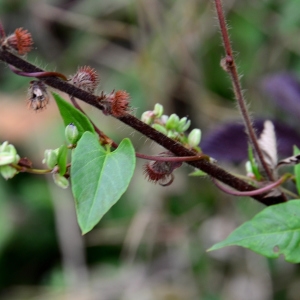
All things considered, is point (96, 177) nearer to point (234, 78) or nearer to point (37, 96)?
point (37, 96)

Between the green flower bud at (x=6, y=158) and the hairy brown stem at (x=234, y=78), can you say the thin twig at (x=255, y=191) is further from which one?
the green flower bud at (x=6, y=158)

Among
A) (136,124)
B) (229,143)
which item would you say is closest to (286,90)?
(229,143)

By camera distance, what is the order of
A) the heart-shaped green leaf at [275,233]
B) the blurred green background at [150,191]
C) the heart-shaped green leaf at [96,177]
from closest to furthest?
1. the heart-shaped green leaf at [96,177]
2. the heart-shaped green leaf at [275,233]
3. the blurred green background at [150,191]

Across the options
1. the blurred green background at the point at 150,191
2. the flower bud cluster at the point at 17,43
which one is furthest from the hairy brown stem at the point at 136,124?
Result: the blurred green background at the point at 150,191

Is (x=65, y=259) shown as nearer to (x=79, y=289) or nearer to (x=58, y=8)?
(x=79, y=289)

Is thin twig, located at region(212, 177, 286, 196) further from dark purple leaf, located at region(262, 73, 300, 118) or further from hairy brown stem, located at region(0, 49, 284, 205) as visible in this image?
dark purple leaf, located at region(262, 73, 300, 118)

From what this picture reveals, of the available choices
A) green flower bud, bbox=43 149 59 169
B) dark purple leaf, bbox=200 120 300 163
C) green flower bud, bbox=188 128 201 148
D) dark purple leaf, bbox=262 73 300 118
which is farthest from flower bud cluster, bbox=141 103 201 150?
dark purple leaf, bbox=262 73 300 118
